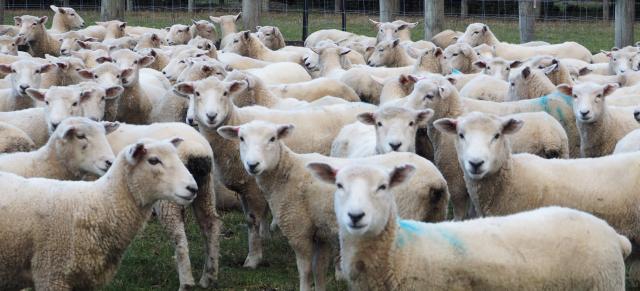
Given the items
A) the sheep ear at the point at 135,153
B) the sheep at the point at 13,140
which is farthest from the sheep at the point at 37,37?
the sheep ear at the point at 135,153

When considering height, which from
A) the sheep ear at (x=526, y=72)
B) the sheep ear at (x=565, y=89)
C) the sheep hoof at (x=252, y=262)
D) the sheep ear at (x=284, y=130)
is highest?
the sheep ear at (x=526, y=72)

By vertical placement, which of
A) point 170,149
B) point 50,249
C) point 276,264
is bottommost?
point 276,264

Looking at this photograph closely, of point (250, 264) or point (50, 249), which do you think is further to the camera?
point (250, 264)

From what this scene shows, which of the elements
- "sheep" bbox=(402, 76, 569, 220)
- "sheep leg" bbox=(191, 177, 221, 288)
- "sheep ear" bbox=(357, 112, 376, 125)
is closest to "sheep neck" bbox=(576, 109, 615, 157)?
"sheep" bbox=(402, 76, 569, 220)

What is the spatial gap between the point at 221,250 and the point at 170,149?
2.53 metres

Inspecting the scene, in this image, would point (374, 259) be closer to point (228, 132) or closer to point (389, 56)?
point (228, 132)

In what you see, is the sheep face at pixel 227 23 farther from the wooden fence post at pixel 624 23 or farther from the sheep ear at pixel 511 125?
the sheep ear at pixel 511 125

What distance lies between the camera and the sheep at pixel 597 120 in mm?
8992

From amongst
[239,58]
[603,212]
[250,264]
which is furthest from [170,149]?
[239,58]

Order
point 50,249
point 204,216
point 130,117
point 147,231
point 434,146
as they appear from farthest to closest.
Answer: point 130,117, point 147,231, point 434,146, point 204,216, point 50,249

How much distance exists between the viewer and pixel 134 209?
21.4 feet

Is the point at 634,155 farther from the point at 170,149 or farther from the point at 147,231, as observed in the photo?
the point at 147,231

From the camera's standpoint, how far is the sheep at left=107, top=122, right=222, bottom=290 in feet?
25.5

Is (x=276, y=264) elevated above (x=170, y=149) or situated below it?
below
